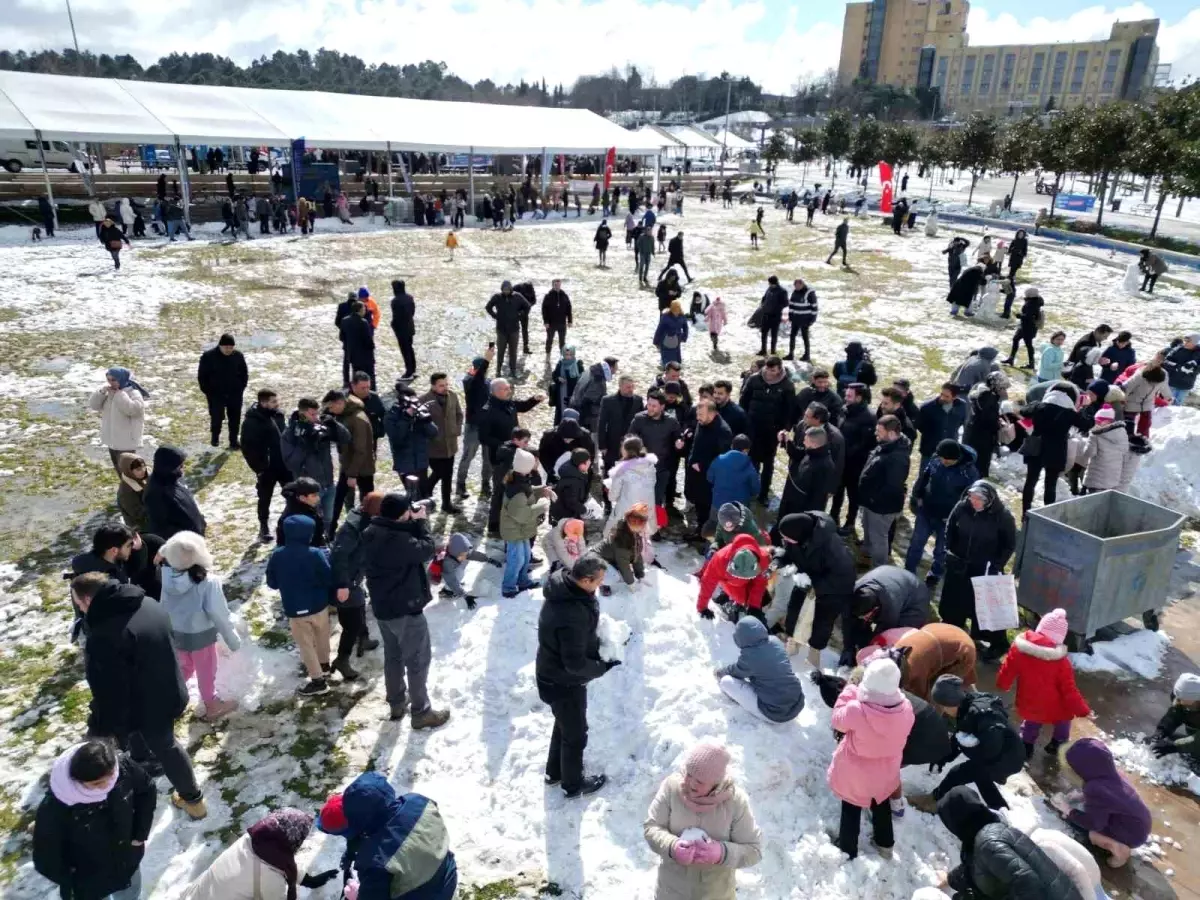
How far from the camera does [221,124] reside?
991 inches

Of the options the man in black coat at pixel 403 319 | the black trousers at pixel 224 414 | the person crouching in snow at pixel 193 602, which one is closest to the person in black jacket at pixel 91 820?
the person crouching in snow at pixel 193 602

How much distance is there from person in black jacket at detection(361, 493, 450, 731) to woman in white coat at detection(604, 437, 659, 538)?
234 cm

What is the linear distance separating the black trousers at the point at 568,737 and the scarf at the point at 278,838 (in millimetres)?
1598

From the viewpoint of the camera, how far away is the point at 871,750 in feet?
13.7

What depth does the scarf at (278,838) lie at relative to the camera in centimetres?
326

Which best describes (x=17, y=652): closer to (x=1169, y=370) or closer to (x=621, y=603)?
(x=621, y=603)

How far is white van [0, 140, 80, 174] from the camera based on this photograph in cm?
3064

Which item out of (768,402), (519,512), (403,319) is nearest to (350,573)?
(519,512)

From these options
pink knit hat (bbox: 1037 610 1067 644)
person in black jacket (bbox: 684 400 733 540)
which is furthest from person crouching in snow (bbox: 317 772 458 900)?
person in black jacket (bbox: 684 400 733 540)

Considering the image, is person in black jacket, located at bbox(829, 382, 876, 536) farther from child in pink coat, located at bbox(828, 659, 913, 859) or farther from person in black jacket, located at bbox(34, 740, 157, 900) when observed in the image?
person in black jacket, located at bbox(34, 740, 157, 900)

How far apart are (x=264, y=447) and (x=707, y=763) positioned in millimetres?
5675

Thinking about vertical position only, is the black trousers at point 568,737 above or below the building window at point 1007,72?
below

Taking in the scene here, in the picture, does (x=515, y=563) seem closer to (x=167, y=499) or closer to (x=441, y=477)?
(x=441, y=477)

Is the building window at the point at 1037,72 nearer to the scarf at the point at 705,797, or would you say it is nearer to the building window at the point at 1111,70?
the building window at the point at 1111,70
